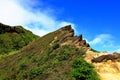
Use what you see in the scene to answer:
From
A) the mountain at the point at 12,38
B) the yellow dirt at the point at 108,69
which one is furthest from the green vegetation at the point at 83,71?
the mountain at the point at 12,38

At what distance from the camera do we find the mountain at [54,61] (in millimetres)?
34344

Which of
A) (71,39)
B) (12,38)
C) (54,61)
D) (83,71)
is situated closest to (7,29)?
(12,38)

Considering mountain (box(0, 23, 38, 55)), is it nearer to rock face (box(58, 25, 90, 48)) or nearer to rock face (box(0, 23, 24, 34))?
rock face (box(0, 23, 24, 34))

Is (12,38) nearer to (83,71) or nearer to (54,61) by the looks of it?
(54,61)

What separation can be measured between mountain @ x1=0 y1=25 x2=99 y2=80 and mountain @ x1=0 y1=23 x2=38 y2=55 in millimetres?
21291

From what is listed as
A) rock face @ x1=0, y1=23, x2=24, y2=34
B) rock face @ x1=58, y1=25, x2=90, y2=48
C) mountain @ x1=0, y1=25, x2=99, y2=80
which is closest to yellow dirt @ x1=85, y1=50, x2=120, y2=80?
mountain @ x1=0, y1=25, x2=99, y2=80

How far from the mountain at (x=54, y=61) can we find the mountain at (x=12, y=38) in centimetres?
2129

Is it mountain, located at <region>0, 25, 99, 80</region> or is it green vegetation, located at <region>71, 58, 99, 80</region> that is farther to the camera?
mountain, located at <region>0, 25, 99, 80</region>

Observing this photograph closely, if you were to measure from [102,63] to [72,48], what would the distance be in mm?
6135

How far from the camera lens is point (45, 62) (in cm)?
4019

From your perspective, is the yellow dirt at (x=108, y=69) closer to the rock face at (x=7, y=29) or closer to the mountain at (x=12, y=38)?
the mountain at (x=12, y=38)

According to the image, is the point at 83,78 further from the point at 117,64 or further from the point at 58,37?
the point at 58,37

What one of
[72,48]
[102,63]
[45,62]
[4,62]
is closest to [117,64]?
[102,63]

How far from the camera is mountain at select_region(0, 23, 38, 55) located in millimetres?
73675
